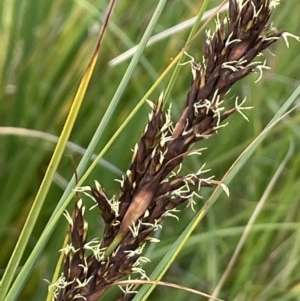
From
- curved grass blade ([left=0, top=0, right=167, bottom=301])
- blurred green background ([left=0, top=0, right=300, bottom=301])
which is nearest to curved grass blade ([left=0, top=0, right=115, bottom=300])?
curved grass blade ([left=0, top=0, right=167, bottom=301])

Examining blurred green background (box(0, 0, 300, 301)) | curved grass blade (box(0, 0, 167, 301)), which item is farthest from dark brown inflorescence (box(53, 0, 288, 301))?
blurred green background (box(0, 0, 300, 301))

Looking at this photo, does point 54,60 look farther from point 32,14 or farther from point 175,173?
point 175,173

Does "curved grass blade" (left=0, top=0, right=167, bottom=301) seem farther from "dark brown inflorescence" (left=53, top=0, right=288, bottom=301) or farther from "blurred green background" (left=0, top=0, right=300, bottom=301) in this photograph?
"blurred green background" (left=0, top=0, right=300, bottom=301)

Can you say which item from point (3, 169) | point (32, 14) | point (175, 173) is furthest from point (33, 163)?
point (175, 173)

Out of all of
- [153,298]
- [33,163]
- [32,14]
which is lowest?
[153,298]

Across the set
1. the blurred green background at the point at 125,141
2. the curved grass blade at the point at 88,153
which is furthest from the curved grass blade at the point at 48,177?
the blurred green background at the point at 125,141

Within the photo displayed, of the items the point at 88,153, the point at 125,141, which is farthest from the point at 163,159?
the point at 125,141

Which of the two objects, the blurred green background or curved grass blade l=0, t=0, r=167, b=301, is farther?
the blurred green background
